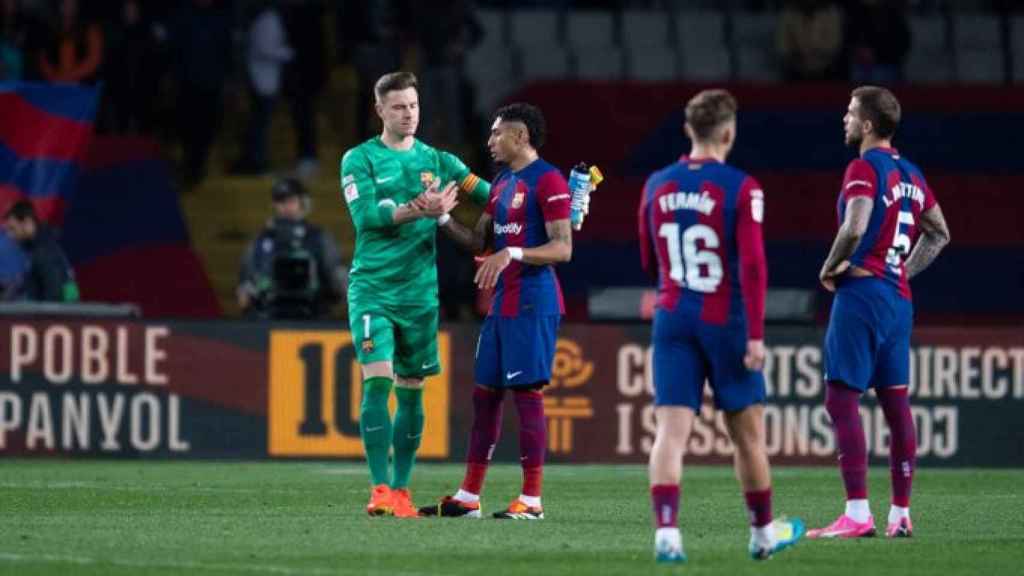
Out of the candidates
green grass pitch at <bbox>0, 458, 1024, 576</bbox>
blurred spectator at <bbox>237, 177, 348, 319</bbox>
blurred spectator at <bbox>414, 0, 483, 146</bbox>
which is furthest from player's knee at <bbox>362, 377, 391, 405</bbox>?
blurred spectator at <bbox>414, 0, 483, 146</bbox>

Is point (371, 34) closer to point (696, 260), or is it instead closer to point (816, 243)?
point (816, 243)

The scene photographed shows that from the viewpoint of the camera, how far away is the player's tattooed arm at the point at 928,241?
476 inches

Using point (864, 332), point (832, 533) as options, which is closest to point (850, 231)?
point (864, 332)

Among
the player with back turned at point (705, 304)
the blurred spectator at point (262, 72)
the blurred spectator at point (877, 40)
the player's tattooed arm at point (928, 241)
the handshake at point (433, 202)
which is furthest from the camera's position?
the blurred spectator at point (877, 40)

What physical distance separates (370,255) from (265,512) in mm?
1461

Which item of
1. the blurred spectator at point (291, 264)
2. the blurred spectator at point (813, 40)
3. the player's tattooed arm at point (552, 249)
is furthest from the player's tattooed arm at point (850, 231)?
the blurred spectator at point (813, 40)

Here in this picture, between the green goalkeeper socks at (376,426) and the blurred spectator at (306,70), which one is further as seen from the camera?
the blurred spectator at (306,70)

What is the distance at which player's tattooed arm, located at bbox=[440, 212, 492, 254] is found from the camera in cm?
1273

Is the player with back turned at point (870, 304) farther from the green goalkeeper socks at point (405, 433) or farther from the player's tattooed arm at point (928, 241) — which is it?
the green goalkeeper socks at point (405, 433)

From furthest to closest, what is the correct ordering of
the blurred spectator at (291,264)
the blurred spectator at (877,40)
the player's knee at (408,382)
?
the blurred spectator at (877,40) < the blurred spectator at (291,264) < the player's knee at (408,382)

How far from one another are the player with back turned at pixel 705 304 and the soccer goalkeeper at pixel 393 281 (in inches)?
→ 99.3

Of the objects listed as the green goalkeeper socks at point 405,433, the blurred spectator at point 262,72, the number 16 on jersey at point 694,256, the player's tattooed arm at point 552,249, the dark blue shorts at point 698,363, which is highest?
the blurred spectator at point 262,72

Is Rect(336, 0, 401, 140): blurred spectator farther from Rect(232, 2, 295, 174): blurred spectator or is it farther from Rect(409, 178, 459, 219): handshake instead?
Rect(409, 178, 459, 219): handshake

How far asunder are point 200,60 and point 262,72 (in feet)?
2.27
